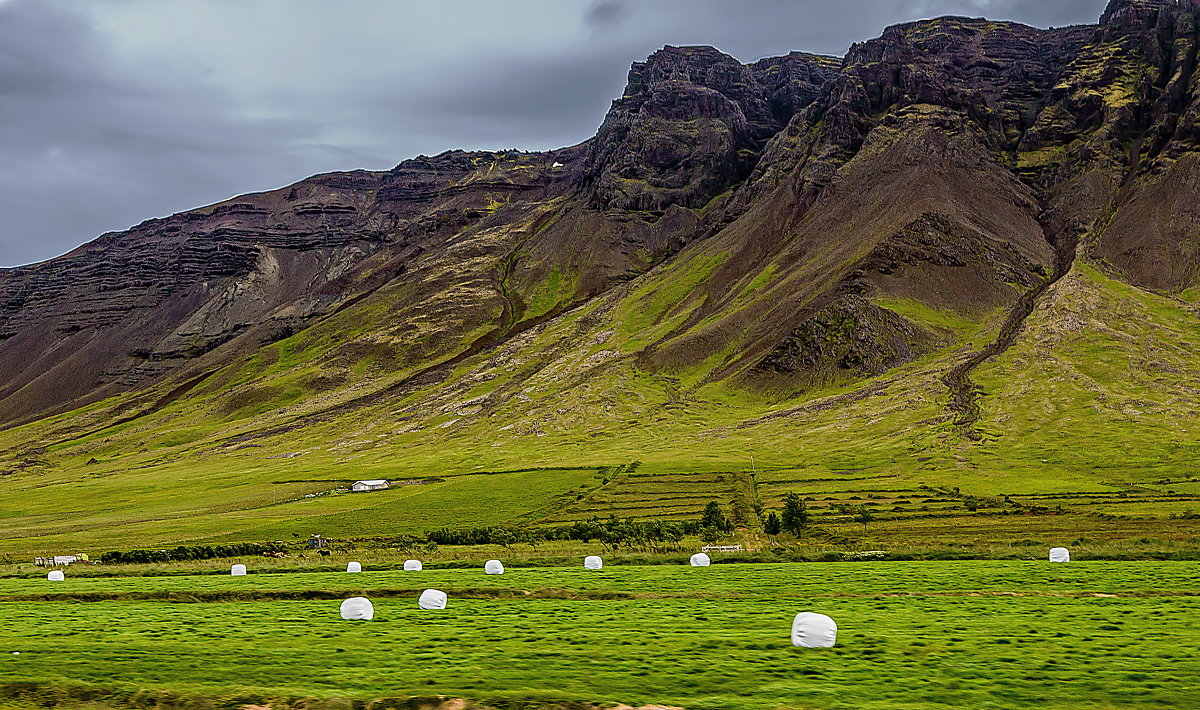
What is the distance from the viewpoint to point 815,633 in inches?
1128

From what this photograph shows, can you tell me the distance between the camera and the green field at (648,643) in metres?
23.7

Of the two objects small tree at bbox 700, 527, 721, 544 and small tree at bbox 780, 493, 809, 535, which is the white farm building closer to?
small tree at bbox 700, 527, 721, 544

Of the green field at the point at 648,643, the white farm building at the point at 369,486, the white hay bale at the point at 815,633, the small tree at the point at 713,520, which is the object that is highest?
the white farm building at the point at 369,486

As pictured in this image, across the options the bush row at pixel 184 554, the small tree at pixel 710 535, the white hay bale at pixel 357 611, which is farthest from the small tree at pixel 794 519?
the white hay bale at pixel 357 611

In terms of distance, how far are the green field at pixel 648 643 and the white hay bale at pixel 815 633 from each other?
717mm

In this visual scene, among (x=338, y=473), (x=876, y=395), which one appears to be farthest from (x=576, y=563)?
(x=876, y=395)

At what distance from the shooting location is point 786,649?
94.4 feet

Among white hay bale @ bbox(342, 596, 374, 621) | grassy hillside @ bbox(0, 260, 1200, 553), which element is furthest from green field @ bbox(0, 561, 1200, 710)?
grassy hillside @ bbox(0, 260, 1200, 553)

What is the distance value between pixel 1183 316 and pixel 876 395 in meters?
76.6

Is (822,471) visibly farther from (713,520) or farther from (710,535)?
(710,535)

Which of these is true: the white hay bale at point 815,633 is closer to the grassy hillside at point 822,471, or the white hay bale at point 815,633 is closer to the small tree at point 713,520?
the grassy hillside at point 822,471

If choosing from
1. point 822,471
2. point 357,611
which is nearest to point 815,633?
point 357,611

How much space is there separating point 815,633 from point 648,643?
18.5ft

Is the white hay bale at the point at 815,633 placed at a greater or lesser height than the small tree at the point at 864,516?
lesser
